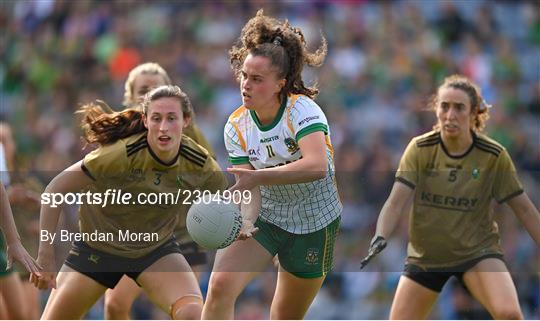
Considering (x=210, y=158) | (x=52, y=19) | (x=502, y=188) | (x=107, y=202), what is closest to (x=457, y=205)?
(x=502, y=188)

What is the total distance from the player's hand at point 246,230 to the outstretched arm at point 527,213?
190 centimetres

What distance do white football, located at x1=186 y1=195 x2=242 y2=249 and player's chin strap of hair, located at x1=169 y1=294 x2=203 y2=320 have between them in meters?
0.42

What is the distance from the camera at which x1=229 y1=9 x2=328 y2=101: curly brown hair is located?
6.62 meters

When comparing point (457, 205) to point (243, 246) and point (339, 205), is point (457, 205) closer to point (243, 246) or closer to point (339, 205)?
point (339, 205)

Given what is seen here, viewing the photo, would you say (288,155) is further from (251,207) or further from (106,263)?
(106,263)

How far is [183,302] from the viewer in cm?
686

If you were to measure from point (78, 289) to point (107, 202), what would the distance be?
1.76 feet

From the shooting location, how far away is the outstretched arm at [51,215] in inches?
272

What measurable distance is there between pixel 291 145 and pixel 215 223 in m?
0.60

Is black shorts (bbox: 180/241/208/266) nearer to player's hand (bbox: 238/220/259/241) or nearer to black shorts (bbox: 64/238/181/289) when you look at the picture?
black shorts (bbox: 64/238/181/289)

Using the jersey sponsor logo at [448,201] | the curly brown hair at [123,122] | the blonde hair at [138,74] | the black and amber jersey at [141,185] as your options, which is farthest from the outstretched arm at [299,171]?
the blonde hair at [138,74]

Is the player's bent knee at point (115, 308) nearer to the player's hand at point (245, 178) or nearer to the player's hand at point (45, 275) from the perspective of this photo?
the player's hand at point (45, 275)

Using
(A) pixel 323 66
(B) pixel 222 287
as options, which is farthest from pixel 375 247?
(A) pixel 323 66

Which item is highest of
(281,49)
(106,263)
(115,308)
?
(281,49)
